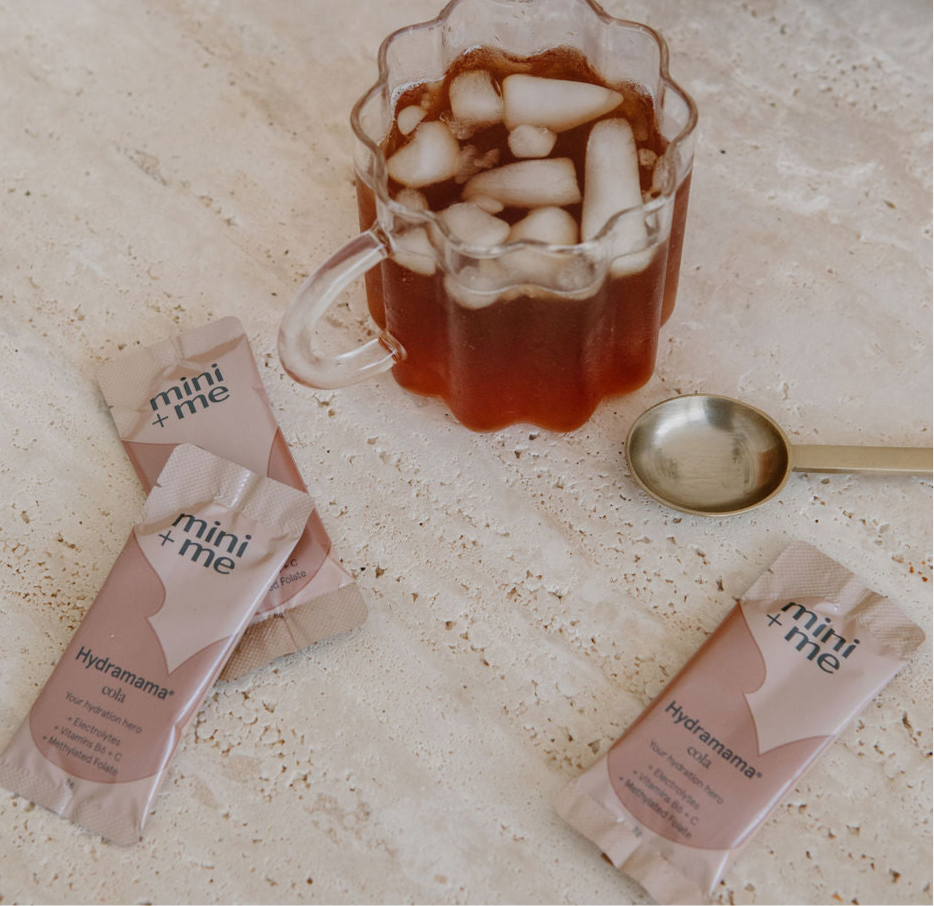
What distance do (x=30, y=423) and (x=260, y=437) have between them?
20 cm

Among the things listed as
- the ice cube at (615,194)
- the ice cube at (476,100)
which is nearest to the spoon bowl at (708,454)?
the ice cube at (615,194)

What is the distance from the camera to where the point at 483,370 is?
28.1 inches

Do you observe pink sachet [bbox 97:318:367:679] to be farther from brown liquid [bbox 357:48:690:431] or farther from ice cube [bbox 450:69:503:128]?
ice cube [bbox 450:69:503:128]

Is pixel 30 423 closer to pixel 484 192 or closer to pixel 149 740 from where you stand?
pixel 149 740

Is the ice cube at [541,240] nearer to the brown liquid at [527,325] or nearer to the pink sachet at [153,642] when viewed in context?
the brown liquid at [527,325]

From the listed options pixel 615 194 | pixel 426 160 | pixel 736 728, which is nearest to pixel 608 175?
pixel 615 194

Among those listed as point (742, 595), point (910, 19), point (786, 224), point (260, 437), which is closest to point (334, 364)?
point (260, 437)

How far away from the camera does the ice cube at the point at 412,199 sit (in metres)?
0.69

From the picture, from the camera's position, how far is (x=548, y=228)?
66cm

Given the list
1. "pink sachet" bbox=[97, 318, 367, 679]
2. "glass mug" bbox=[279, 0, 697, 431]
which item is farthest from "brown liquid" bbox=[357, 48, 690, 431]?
"pink sachet" bbox=[97, 318, 367, 679]

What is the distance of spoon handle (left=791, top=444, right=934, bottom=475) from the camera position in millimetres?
732

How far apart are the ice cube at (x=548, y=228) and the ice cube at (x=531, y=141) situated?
71 millimetres

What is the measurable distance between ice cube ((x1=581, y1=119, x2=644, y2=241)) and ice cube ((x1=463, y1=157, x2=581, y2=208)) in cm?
1

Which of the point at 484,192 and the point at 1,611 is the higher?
the point at 484,192
